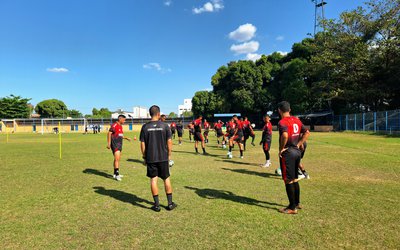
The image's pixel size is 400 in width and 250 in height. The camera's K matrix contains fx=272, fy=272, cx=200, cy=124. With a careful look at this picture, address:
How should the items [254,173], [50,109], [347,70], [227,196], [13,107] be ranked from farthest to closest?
[50,109] → [13,107] → [347,70] → [254,173] → [227,196]

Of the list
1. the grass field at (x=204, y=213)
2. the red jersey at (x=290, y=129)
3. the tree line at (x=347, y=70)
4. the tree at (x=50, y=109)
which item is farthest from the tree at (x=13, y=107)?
the red jersey at (x=290, y=129)

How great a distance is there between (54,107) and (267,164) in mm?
97188

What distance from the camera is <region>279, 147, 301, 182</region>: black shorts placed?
5121mm

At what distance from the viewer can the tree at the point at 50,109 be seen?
9138 cm

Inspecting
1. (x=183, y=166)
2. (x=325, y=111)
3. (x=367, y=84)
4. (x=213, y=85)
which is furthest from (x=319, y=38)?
(x=183, y=166)

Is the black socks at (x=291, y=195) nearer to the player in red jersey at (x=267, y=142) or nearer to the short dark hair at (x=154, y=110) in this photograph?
the short dark hair at (x=154, y=110)

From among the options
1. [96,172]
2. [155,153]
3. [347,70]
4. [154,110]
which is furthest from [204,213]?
[347,70]

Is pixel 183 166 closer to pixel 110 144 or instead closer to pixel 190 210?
pixel 110 144

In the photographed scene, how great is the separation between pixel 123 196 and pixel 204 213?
2.31 meters

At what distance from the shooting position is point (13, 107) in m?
73.8

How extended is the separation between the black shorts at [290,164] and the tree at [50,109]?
10015 cm

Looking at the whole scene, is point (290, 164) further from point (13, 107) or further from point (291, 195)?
point (13, 107)

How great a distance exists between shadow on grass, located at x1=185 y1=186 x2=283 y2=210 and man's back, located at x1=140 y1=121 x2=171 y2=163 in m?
1.58

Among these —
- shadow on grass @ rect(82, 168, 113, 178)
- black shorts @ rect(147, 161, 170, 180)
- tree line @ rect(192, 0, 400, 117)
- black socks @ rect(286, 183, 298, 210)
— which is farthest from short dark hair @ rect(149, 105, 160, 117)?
tree line @ rect(192, 0, 400, 117)
